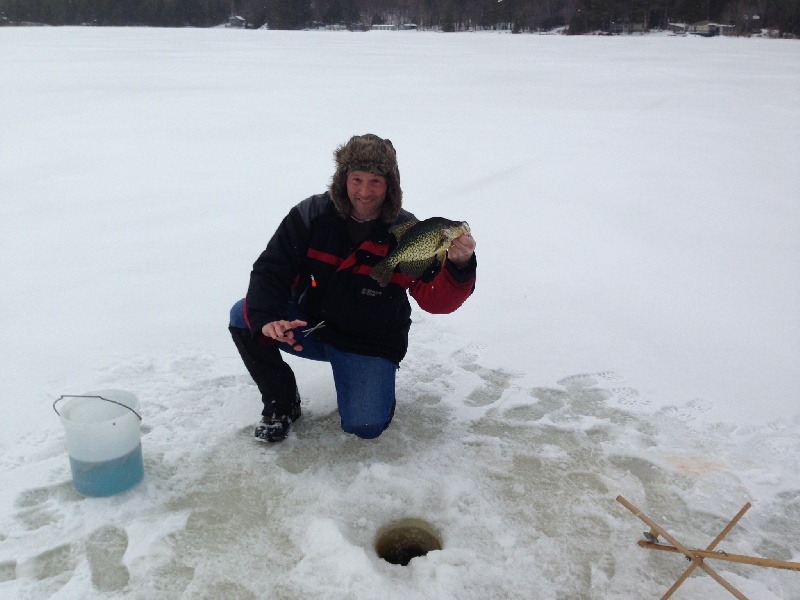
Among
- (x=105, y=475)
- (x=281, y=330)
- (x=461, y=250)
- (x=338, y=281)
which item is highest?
(x=461, y=250)

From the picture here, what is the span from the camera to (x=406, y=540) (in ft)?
7.55

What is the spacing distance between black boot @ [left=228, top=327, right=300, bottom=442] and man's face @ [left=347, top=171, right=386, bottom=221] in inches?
27.7

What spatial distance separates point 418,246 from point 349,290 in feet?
1.46

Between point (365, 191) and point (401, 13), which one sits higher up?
point (401, 13)

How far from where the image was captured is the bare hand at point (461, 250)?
2352 millimetres

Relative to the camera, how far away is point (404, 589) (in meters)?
2.01

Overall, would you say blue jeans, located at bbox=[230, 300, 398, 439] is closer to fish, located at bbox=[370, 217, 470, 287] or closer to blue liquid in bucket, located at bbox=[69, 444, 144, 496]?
fish, located at bbox=[370, 217, 470, 287]

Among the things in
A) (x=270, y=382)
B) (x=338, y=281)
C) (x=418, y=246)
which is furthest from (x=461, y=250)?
(x=270, y=382)

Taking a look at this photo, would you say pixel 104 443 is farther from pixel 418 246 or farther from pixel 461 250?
pixel 461 250

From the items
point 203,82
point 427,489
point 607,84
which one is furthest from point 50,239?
point 607,84

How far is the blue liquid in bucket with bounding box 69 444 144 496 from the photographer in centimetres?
229

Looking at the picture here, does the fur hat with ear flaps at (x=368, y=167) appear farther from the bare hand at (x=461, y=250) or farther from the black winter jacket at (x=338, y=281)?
the bare hand at (x=461, y=250)

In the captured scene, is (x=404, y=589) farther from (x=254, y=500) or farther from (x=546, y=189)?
(x=546, y=189)

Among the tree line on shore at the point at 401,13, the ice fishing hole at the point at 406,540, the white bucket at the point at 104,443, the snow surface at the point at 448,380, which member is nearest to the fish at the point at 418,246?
the snow surface at the point at 448,380
